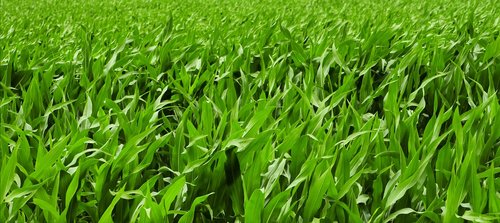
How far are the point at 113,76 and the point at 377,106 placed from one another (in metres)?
1.11

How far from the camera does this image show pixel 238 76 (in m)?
2.68

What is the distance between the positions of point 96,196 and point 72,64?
1.27 meters

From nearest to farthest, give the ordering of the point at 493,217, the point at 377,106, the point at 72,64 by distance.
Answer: the point at 493,217, the point at 377,106, the point at 72,64

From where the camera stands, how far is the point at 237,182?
1.49 m

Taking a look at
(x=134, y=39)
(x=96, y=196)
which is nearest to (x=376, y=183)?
(x=96, y=196)

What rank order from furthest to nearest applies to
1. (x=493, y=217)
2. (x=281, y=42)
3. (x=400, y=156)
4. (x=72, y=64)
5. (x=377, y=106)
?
1. (x=281, y=42)
2. (x=72, y=64)
3. (x=377, y=106)
4. (x=400, y=156)
5. (x=493, y=217)

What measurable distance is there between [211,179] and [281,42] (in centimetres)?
164

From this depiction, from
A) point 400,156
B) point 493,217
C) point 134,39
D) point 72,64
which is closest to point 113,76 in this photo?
point 72,64

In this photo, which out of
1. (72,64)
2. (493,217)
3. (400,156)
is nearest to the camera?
(493,217)

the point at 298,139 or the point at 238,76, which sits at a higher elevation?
the point at 298,139

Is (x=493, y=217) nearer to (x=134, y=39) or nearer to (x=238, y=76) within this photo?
(x=238, y=76)

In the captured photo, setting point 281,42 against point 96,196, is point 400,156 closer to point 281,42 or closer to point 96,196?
point 96,196

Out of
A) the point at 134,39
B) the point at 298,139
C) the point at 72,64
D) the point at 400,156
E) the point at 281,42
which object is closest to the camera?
the point at 400,156

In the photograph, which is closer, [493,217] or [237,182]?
[493,217]
